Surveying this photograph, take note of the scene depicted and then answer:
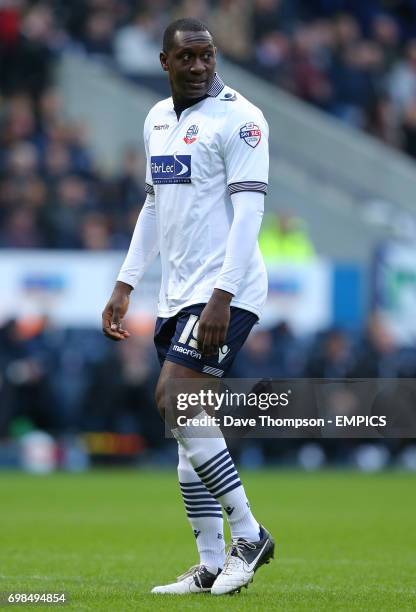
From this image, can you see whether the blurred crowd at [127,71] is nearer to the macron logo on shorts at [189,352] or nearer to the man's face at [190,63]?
the man's face at [190,63]

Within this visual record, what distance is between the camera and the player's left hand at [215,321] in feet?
20.7

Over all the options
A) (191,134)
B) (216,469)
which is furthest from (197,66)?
(216,469)

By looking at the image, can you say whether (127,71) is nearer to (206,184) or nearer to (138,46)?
(138,46)

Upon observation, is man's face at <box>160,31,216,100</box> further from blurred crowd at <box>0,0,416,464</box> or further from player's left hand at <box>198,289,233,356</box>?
blurred crowd at <box>0,0,416,464</box>

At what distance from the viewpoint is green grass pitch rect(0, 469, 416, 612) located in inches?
254

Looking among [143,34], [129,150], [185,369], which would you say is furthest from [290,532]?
[143,34]

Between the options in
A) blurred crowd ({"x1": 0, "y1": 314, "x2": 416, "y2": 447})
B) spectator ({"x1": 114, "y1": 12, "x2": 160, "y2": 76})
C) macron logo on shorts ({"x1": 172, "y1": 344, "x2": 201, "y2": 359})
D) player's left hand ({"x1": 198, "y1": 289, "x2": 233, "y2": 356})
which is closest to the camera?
player's left hand ({"x1": 198, "y1": 289, "x2": 233, "y2": 356})

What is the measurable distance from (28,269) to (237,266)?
35.7ft

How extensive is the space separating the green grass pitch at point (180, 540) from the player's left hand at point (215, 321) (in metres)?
1.08

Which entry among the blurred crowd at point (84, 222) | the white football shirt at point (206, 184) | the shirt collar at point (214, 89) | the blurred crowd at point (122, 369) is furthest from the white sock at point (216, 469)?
the blurred crowd at point (122, 369)

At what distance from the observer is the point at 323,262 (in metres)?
17.7

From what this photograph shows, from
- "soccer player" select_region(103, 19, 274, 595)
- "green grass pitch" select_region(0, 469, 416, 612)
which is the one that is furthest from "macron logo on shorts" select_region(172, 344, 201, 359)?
"green grass pitch" select_region(0, 469, 416, 612)

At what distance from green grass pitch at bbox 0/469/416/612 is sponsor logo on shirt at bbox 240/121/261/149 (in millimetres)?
1948

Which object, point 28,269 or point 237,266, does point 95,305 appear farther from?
point 237,266
